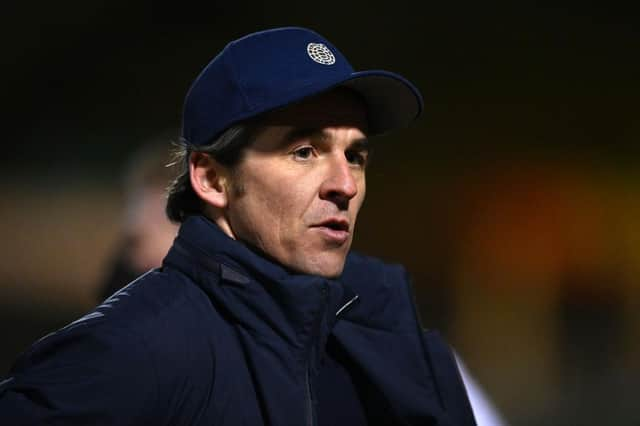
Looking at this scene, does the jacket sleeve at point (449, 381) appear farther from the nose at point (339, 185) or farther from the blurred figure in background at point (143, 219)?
the blurred figure in background at point (143, 219)

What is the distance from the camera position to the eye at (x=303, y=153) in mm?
1408

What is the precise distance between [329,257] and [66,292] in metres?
2.46

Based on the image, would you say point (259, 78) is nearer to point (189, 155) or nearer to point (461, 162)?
point (189, 155)

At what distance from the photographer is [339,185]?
4.59 feet

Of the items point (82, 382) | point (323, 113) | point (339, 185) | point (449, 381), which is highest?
point (323, 113)

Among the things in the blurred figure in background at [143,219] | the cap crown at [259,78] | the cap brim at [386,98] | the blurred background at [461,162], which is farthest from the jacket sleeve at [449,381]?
the blurred background at [461,162]

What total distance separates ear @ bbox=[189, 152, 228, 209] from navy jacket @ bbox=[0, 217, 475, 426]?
8cm

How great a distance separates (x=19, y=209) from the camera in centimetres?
360

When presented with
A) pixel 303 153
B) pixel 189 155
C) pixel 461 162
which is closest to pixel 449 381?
pixel 303 153

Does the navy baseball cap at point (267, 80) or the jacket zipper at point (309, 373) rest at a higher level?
the navy baseball cap at point (267, 80)

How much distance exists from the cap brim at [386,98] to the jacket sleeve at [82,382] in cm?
55

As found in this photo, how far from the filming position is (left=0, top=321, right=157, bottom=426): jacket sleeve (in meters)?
1.10

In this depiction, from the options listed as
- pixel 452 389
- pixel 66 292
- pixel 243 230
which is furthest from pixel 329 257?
pixel 66 292

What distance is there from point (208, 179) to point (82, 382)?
0.48 metres
